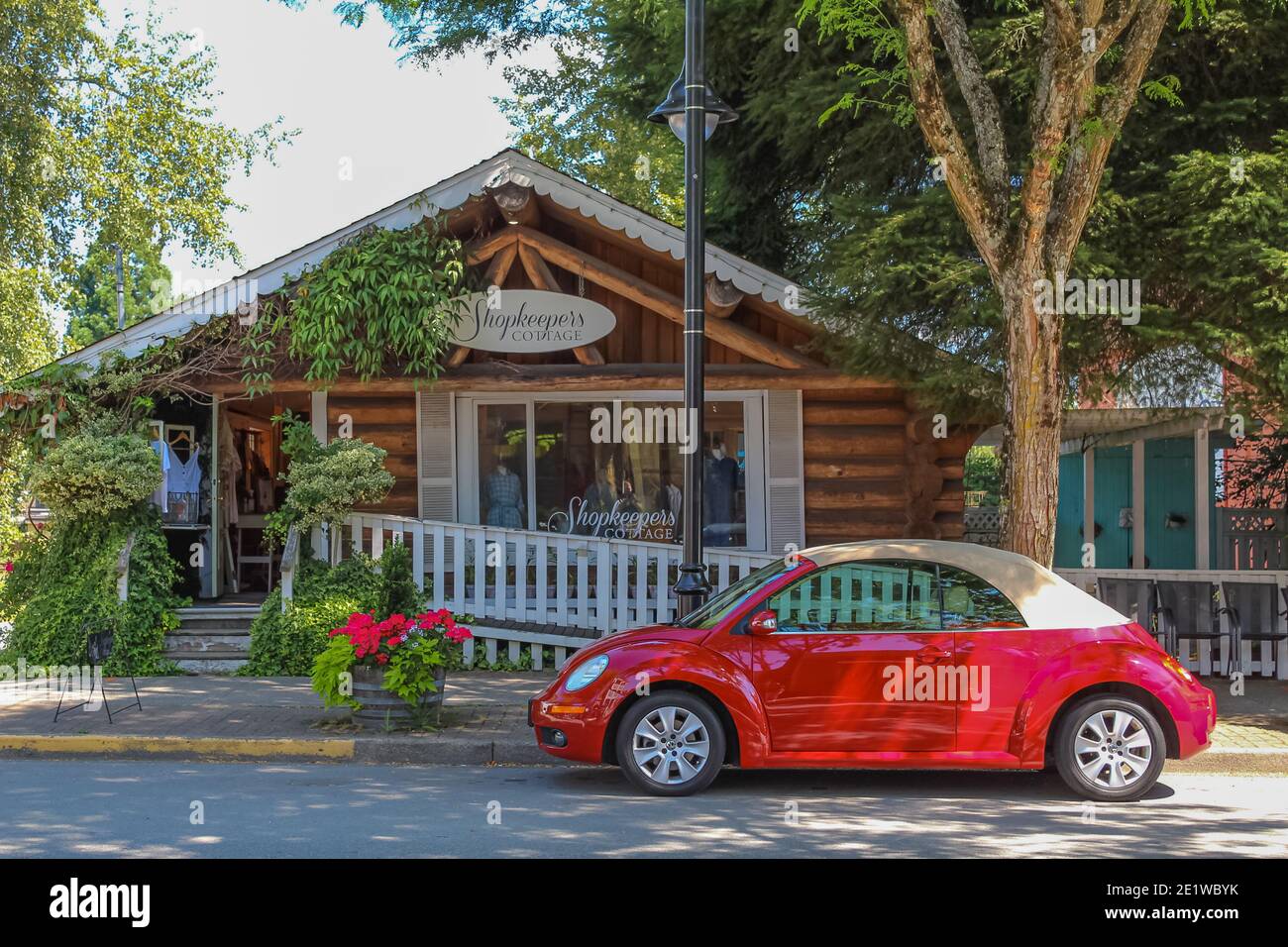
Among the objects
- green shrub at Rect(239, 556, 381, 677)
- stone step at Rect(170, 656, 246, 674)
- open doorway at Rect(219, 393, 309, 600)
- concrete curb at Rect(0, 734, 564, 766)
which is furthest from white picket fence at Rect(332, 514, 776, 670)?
concrete curb at Rect(0, 734, 564, 766)

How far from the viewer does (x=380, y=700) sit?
31.0 ft

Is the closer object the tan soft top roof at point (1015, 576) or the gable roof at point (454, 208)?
the tan soft top roof at point (1015, 576)

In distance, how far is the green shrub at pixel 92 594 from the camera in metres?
12.2

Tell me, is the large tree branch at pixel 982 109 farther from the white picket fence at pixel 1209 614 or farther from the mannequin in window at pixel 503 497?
the mannequin in window at pixel 503 497

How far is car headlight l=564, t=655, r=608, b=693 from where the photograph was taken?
783cm

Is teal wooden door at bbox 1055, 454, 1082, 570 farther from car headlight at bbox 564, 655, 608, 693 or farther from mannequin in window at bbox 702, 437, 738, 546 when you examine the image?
car headlight at bbox 564, 655, 608, 693

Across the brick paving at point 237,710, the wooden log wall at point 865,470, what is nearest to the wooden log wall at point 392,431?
the brick paving at point 237,710

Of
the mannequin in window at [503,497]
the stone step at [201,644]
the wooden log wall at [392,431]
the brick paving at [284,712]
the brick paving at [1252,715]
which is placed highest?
the wooden log wall at [392,431]

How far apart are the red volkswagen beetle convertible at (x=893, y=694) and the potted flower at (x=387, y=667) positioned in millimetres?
1874

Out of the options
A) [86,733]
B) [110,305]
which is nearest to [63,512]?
[86,733]

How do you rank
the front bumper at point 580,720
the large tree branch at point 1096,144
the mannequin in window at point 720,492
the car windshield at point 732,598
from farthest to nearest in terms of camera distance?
the mannequin in window at point 720,492, the large tree branch at point 1096,144, the car windshield at point 732,598, the front bumper at point 580,720

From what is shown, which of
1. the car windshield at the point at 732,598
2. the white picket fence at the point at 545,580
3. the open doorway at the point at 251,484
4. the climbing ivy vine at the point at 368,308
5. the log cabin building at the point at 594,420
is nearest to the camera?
the car windshield at the point at 732,598

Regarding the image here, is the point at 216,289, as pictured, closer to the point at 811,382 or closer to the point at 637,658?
the point at 811,382

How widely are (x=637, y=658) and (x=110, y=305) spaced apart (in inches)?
3403
